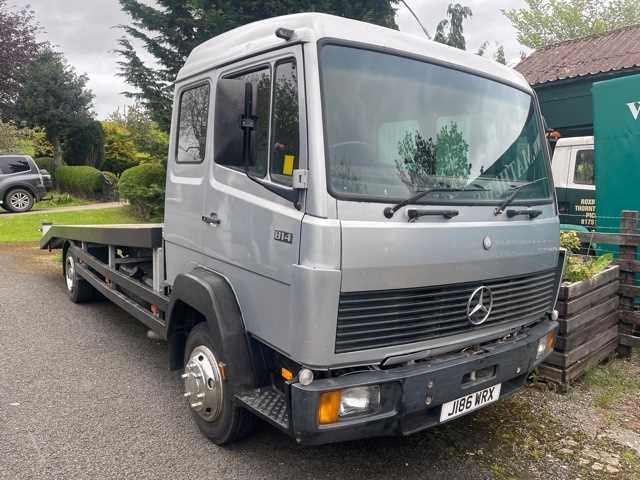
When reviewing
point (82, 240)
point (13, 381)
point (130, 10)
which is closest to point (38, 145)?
point (130, 10)

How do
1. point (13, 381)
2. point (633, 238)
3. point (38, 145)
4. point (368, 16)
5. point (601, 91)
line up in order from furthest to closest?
point (38, 145) < point (368, 16) < point (601, 91) < point (633, 238) < point (13, 381)

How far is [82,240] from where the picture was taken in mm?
6168

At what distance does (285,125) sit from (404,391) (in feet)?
4.67

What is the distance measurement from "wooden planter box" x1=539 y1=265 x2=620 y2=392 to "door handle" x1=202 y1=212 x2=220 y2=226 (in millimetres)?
2642

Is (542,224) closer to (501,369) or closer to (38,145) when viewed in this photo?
(501,369)

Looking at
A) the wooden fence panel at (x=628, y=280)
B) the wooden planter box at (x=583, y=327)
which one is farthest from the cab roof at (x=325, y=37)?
the wooden fence panel at (x=628, y=280)

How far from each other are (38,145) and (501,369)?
25354 mm

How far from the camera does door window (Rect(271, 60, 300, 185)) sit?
8.61 feet

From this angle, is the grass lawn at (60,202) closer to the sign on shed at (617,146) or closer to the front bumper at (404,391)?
the sign on shed at (617,146)

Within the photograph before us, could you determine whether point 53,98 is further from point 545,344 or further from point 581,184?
point 545,344

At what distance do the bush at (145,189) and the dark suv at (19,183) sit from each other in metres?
3.51

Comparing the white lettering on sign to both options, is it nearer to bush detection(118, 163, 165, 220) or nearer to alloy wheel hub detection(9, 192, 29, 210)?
bush detection(118, 163, 165, 220)

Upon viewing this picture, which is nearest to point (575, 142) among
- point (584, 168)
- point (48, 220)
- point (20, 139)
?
point (584, 168)

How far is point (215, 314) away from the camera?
9.69 ft
